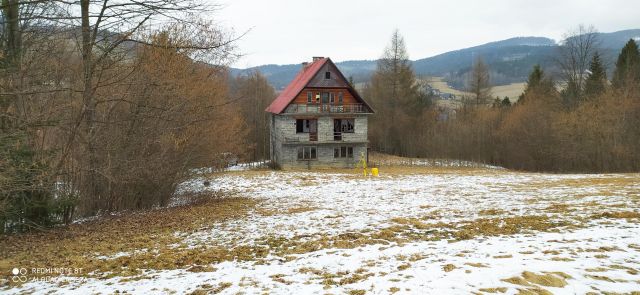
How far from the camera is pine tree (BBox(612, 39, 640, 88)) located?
127 ft

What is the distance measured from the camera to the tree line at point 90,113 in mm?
9570

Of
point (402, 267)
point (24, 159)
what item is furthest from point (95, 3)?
point (402, 267)

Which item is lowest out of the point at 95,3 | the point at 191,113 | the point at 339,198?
the point at 339,198

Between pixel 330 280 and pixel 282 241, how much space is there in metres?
3.05

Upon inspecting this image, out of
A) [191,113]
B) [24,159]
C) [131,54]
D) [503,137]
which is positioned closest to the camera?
[24,159]

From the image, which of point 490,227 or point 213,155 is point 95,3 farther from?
point 490,227

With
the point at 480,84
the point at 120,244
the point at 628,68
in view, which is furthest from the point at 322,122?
the point at 628,68

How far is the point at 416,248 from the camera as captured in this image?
8.45m

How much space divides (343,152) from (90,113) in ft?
88.1

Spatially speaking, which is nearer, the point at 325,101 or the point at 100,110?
the point at 100,110

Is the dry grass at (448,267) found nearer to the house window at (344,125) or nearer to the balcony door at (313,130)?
the balcony door at (313,130)

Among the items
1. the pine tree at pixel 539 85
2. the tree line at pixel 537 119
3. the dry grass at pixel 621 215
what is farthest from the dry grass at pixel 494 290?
the pine tree at pixel 539 85

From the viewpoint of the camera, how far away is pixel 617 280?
20.1 ft

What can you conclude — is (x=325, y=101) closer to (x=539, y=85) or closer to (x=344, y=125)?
(x=344, y=125)
